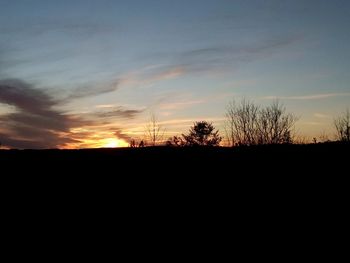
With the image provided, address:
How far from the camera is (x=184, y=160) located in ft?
12.1

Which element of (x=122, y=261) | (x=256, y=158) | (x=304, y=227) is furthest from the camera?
(x=256, y=158)

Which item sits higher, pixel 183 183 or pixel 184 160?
pixel 184 160

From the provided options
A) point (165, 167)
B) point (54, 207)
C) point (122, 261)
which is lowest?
point (122, 261)

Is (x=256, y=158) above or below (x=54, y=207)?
above

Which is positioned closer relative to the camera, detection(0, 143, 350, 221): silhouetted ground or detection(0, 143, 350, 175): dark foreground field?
detection(0, 143, 350, 221): silhouetted ground

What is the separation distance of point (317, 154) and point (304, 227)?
0.87 meters

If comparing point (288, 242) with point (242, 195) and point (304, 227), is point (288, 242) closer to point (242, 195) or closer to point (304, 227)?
point (304, 227)

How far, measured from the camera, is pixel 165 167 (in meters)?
3.64

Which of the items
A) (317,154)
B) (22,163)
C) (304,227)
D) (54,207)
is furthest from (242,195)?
(22,163)

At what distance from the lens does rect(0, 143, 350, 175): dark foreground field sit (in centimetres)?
359

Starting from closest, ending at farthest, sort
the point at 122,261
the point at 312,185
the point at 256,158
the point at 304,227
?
1. the point at 122,261
2. the point at 304,227
3. the point at 312,185
4. the point at 256,158

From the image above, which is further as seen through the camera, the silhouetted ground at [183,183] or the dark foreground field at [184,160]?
the dark foreground field at [184,160]

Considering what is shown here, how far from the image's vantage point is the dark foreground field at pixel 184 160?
3594 mm

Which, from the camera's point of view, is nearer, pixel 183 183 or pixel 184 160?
pixel 183 183
